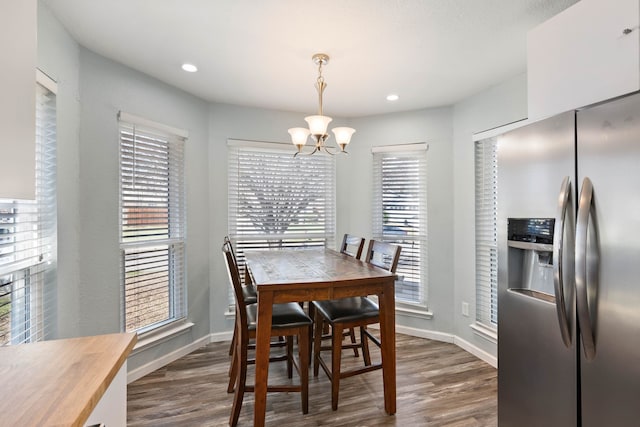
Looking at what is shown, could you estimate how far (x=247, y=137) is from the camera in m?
3.54

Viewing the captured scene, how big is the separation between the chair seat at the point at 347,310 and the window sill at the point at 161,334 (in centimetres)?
144

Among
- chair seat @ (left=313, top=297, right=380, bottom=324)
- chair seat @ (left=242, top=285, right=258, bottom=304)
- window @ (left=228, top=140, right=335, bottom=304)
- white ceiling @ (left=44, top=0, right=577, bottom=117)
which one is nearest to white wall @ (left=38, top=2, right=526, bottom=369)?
window @ (left=228, top=140, right=335, bottom=304)

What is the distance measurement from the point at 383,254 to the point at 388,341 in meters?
0.74

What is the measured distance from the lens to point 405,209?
12.0 feet

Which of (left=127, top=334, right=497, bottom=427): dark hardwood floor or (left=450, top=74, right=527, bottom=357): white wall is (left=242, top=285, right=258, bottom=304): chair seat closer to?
(left=127, top=334, right=497, bottom=427): dark hardwood floor

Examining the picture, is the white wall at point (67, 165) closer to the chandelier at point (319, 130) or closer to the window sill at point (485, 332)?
the chandelier at point (319, 130)

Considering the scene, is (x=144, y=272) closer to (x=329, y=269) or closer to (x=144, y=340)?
(x=144, y=340)

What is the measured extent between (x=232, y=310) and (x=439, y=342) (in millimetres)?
2236

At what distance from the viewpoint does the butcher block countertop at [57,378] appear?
70cm

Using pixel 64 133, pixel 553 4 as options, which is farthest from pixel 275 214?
pixel 553 4

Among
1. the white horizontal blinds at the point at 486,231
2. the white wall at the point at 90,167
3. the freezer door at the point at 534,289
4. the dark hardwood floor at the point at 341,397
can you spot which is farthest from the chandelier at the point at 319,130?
the dark hardwood floor at the point at 341,397

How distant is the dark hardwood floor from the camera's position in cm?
209

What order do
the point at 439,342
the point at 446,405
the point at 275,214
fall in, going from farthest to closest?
the point at 275,214 < the point at 439,342 < the point at 446,405

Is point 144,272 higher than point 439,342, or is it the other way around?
point 144,272
